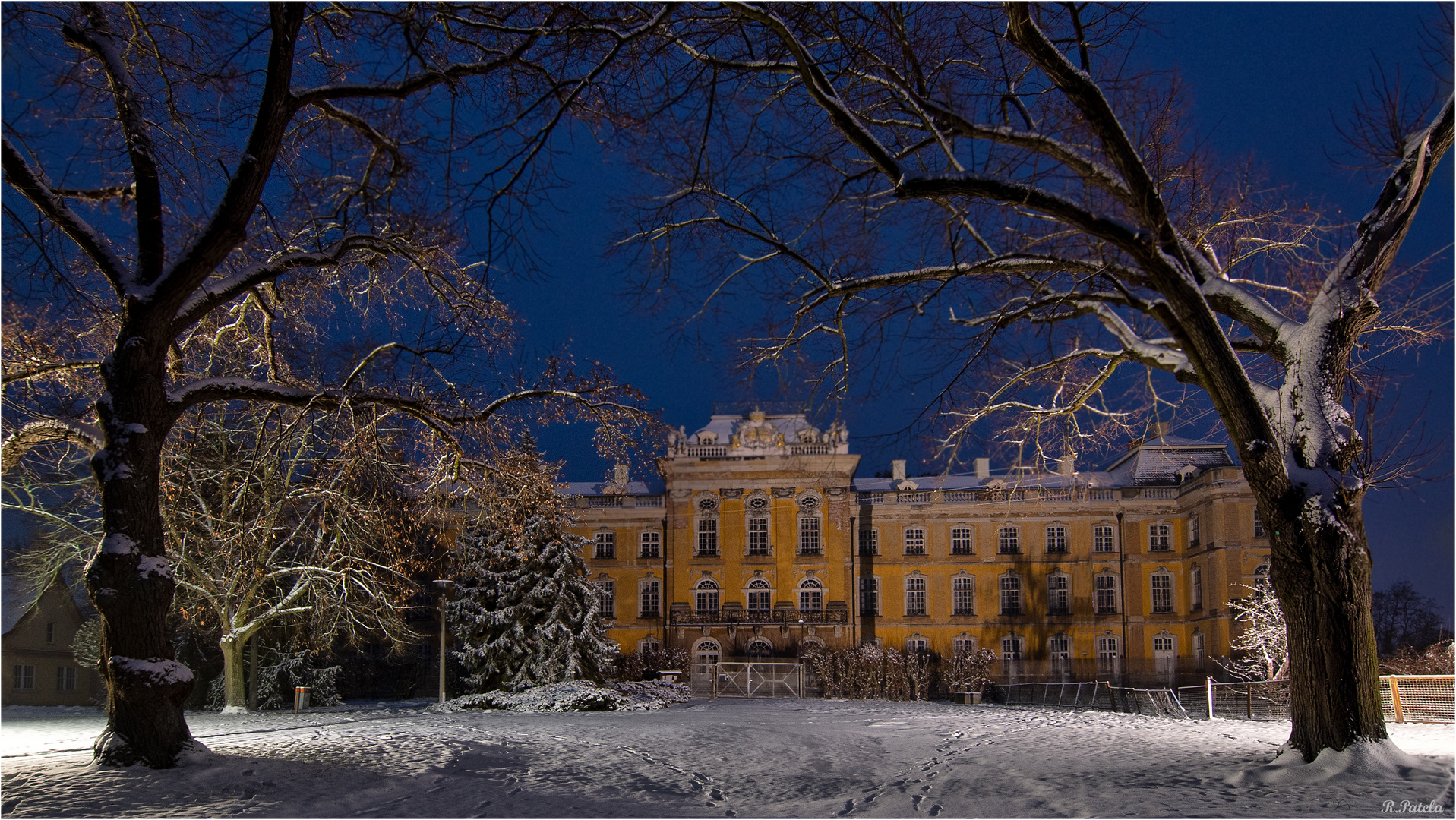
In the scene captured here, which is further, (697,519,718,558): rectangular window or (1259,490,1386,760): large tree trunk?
(697,519,718,558): rectangular window

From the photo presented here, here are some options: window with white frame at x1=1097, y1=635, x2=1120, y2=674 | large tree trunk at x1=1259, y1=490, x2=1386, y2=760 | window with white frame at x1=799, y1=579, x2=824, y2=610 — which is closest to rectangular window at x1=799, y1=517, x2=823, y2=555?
window with white frame at x1=799, y1=579, x2=824, y2=610

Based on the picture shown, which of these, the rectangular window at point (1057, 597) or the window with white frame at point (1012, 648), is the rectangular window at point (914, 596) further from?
the rectangular window at point (1057, 597)

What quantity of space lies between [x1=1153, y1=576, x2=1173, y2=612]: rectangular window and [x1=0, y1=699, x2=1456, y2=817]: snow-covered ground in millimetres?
33469

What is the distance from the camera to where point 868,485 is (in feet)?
156

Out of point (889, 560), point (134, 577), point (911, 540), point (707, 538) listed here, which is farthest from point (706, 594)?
point (134, 577)

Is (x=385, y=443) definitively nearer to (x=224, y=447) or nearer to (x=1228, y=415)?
(x=224, y=447)

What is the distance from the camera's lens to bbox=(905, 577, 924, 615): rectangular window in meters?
44.2

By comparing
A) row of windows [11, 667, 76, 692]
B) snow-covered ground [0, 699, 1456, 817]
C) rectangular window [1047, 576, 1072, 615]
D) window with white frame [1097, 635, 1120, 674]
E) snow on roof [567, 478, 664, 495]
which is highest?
snow on roof [567, 478, 664, 495]

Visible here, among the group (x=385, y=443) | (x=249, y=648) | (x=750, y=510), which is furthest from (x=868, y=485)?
(x=385, y=443)

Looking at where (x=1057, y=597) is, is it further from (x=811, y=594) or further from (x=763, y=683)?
(x=763, y=683)

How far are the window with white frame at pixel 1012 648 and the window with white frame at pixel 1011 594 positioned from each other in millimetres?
1156

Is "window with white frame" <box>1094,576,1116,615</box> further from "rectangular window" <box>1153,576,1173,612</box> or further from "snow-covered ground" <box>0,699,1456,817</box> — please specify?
"snow-covered ground" <box>0,699,1456,817</box>

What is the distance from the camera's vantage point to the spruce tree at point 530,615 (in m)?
24.6

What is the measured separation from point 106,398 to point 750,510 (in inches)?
1455
